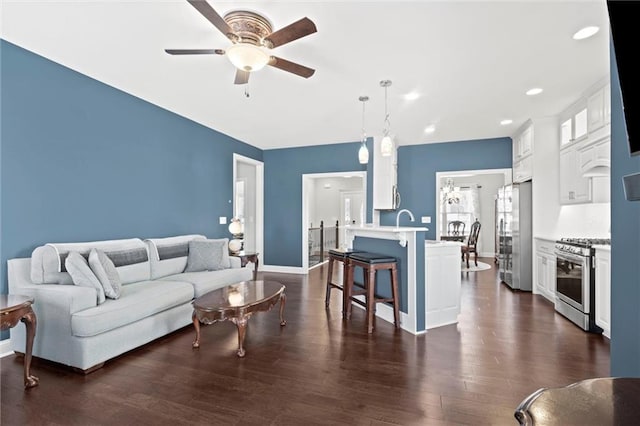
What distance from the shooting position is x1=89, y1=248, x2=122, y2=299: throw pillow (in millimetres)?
2768

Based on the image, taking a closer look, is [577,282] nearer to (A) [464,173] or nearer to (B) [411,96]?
(B) [411,96]

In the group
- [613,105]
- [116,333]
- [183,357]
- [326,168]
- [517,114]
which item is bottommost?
[183,357]

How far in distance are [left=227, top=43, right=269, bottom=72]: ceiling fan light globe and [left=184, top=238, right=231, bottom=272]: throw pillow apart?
8.44 ft

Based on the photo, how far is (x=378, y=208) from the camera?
6.08 m

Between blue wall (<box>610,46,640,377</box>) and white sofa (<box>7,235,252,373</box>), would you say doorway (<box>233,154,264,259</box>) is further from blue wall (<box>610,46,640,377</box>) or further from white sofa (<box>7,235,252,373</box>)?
blue wall (<box>610,46,640,377</box>)

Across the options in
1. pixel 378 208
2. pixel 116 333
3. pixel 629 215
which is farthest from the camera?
pixel 378 208

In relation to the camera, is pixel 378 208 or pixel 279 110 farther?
pixel 378 208

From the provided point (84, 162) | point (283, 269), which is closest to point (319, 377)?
point (84, 162)

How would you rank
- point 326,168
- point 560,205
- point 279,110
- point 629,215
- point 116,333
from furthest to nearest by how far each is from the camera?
point 326,168 → point 560,205 → point 279,110 → point 116,333 → point 629,215

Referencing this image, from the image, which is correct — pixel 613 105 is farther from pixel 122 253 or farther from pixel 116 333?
pixel 122 253

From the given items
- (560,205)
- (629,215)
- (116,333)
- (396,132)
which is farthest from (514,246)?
(116,333)

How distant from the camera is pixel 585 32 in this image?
2.62m

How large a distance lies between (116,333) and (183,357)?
578 mm

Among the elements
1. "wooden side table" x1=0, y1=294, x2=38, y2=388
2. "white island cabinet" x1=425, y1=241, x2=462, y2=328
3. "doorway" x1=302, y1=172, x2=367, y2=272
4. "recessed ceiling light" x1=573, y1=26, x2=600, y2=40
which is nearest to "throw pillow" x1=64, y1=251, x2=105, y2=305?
"wooden side table" x1=0, y1=294, x2=38, y2=388
